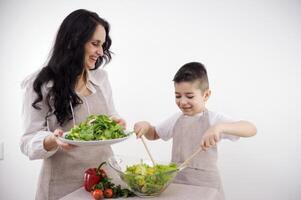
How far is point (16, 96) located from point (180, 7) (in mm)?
1237

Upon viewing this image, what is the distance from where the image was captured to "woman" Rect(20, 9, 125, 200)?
1.37 meters

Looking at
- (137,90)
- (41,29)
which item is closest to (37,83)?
(137,90)

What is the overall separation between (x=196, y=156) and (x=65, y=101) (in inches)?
21.8

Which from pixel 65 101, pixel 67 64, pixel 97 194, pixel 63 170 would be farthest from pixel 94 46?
pixel 97 194

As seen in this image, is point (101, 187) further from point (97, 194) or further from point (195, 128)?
point (195, 128)

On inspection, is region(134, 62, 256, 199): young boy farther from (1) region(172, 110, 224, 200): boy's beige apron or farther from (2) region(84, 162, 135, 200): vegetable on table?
(2) region(84, 162, 135, 200): vegetable on table

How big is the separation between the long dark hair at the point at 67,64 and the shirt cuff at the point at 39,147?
103 millimetres

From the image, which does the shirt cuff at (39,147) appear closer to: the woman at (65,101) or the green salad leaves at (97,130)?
the woman at (65,101)

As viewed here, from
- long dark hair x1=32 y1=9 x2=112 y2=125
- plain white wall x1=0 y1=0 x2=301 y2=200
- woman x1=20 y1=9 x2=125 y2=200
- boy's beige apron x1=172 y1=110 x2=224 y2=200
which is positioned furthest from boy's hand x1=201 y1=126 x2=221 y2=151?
plain white wall x1=0 y1=0 x2=301 y2=200

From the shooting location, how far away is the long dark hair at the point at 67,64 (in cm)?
140

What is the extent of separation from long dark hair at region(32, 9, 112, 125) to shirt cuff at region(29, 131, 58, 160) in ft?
0.34

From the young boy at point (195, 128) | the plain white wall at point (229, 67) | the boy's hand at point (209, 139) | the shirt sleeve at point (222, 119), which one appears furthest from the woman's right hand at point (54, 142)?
the plain white wall at point (229, 67)

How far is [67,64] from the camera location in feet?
4.75

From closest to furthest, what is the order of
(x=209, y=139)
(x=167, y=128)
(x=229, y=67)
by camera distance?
1. (x=209, y=139)
2. (x=167, y=128)
3. (x=229, y=67)
